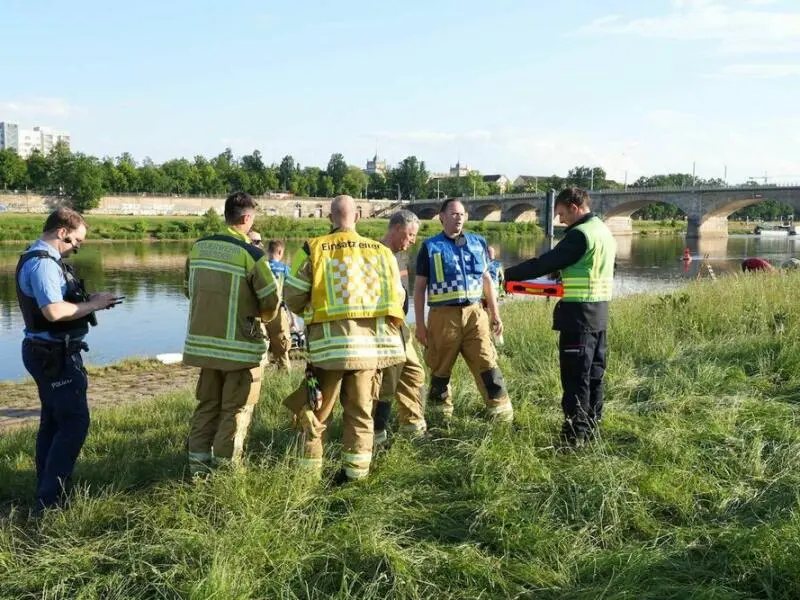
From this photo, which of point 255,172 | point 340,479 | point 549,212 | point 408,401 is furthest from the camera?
point 255,172

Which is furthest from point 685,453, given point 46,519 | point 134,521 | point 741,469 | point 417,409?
point 46,519

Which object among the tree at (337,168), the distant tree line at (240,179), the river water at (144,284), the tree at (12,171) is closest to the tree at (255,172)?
the distant tree line at (240,179)

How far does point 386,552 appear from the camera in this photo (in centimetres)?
304

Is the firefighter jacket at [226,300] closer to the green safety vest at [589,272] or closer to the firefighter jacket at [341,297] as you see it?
the firefighter jacket at [341,297]

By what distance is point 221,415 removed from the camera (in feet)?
13.8

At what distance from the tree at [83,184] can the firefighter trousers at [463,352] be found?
254 feet

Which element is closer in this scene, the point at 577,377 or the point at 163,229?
the point at 577,377

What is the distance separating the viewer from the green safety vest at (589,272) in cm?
466

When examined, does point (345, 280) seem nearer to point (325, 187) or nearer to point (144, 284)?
point (144, 284)

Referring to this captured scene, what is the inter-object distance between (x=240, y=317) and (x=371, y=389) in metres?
0.89

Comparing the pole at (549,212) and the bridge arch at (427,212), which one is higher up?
the bridge arch at (427,212)

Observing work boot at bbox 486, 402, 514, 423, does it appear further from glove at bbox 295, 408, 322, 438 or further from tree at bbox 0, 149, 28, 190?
tree at bbox 0, 149, 28, 190

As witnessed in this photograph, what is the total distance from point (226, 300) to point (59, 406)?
1150 mm

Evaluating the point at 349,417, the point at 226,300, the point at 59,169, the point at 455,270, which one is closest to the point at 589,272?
the point at 455,270
